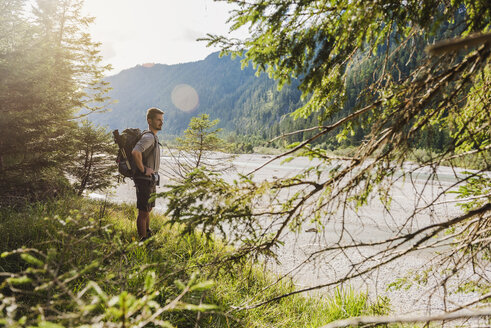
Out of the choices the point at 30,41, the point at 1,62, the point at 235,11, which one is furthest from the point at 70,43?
the point at 235,11

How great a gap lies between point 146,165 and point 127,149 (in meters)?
0.44

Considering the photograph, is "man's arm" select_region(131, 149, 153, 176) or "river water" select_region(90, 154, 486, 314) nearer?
"river water" select_region(90, 154, 486, 314)

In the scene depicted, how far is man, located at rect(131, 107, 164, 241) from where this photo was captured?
3.95 metres

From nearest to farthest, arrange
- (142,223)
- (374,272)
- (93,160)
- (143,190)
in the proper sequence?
1. (143,190)
2. (142,223)
3. (374,272)
4. (93,160)

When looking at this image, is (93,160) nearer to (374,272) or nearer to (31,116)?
(31,116)

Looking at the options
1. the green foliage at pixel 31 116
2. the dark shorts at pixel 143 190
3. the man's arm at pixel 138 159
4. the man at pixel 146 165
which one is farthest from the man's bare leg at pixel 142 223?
the green foliage at pixel 31 116

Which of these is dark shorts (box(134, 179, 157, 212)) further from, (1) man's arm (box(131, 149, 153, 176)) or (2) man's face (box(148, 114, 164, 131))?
(2) man's face (box(148, 114, 164, 131))

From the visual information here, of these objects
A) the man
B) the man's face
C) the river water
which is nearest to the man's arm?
the man

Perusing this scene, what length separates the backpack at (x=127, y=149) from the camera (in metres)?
4.09

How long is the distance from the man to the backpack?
5.2 inches

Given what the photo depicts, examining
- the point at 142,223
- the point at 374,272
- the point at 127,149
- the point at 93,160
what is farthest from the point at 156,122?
the point at 374,272

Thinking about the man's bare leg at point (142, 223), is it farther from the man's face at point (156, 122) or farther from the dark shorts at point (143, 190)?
the man's face at point (156, 122)

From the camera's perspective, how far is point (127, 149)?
13.8 ft

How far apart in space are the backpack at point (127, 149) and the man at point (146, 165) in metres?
0.13
